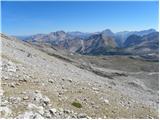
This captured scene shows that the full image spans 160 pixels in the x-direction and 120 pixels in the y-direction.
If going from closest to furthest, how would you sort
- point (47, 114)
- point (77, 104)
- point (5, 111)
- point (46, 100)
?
1. point (5, 111)
2. point (47, 114)
3. point (46, 100)
4. point (77, 104)

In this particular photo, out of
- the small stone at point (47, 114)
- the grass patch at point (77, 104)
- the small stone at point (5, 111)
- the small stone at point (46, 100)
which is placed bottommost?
the grass patch at point (77, 104)

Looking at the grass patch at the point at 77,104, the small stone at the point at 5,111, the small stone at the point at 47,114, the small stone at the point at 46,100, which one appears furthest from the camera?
the grass patch at the point at 77,104

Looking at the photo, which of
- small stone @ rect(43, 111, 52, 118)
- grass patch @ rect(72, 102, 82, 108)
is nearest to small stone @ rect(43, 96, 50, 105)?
small stone @ rect(43, 111, 52, 118)

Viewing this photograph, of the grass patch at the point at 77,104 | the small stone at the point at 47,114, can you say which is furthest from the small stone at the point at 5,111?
the grass patch at the point at 77,104

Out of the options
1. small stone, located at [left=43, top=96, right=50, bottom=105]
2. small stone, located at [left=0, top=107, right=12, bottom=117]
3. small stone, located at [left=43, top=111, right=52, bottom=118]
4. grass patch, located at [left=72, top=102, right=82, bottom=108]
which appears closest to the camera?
small stone, located at [left=0, top=107, right=12, bottom=117]

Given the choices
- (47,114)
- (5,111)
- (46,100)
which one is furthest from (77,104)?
(5,111)

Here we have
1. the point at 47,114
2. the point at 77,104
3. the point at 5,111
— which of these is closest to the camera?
the point at 5,111

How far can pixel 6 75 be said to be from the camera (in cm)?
2889

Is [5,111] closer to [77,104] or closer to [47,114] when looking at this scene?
[47,114]

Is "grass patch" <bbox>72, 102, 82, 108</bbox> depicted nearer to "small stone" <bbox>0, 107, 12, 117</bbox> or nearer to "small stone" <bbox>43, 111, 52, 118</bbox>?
"small stone" <bbox>43, 111, 52, 118</bbox>

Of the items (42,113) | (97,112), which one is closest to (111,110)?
(97,112)

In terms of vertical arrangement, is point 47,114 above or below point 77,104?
above

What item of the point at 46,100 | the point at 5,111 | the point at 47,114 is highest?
the point at 5,111

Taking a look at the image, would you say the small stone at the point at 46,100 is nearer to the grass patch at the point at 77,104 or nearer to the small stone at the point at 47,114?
the small stone at the point at 47,114
